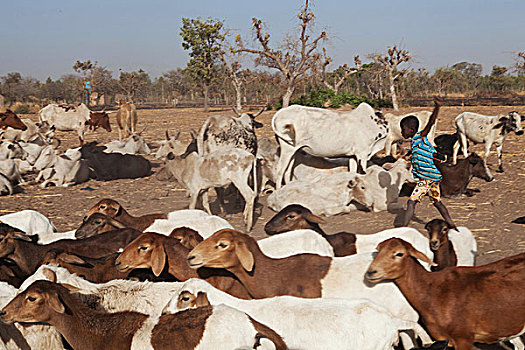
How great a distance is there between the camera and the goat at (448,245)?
5730 millimetres

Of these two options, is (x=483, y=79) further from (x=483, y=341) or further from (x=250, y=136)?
(x=483, y=341)

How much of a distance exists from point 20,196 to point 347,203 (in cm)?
798

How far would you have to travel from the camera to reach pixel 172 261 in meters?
5.27

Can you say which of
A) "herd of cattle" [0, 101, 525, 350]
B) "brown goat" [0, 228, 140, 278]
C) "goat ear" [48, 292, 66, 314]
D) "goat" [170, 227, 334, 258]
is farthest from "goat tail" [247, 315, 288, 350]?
"brown goat" [0, 228, 140, 278]

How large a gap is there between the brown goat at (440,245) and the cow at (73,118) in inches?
819

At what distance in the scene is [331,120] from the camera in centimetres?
1184

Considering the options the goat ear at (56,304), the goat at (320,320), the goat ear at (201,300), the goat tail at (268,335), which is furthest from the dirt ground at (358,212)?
the goat ear at (56,304)

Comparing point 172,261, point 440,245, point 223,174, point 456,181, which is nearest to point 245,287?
point 172,261

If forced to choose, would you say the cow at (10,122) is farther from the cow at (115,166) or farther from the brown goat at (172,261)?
the brown goat at (172,261)

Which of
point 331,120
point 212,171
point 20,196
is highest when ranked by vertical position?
point 331,120

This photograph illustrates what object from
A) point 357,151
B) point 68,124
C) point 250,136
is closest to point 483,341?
point 357,151

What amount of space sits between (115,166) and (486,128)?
1048 cm

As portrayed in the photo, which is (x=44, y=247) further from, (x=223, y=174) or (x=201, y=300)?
(x=223, y=174)

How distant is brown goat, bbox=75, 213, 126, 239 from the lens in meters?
6.80
